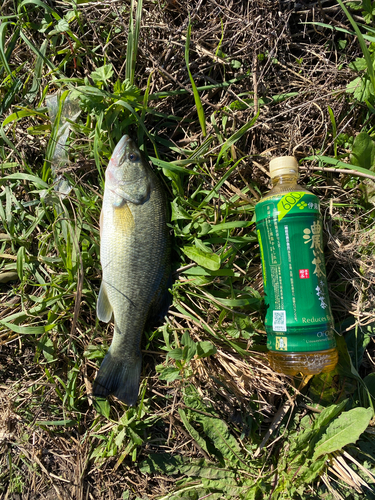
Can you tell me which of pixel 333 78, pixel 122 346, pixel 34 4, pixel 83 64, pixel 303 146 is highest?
pixel 34 4

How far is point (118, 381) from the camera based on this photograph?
256cm

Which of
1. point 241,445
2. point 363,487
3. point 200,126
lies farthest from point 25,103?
point 363,487

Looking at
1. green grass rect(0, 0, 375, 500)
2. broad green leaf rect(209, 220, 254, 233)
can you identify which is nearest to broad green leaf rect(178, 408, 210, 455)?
green grass rect(0, 0, 375, 500)

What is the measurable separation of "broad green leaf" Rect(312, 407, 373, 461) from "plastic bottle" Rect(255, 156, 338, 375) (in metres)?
0.41

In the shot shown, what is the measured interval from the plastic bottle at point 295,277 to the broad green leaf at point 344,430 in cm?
41

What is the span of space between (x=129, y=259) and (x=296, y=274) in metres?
1.15

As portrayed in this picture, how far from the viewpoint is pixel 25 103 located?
9.68ft

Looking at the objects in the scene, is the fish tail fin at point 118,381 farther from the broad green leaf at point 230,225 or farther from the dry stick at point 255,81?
the dry stick at point 255,81

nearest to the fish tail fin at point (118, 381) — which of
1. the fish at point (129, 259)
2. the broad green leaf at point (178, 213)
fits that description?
the fish at point (129, 259)

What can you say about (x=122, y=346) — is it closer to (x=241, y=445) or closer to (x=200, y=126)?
(x=241, y=445)

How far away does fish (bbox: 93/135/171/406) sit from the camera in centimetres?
248

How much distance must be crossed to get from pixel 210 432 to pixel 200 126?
2.36m

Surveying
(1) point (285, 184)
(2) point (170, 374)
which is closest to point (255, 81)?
(1) point (285, 184)

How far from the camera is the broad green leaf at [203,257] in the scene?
7.90 ft
